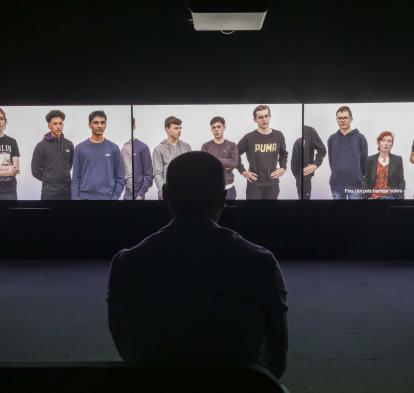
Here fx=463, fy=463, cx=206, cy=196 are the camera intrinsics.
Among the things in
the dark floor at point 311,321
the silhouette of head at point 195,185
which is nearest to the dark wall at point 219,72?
the dark floor at point 311,321

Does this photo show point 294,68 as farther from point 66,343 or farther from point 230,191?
point 66,343

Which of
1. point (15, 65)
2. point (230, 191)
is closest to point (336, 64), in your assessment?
point (230, 191)

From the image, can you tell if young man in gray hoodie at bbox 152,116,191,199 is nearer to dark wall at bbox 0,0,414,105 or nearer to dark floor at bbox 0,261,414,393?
dark wall at bbox 0,0,414,105

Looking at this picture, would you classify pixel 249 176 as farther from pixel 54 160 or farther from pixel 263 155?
pixel 54 160

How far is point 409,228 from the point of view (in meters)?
6.76

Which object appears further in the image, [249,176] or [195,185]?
[249,176]

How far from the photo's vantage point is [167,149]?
21.7 ft

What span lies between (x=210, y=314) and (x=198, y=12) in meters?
4.53

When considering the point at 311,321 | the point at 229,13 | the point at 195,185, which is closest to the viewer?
the point at 195,185

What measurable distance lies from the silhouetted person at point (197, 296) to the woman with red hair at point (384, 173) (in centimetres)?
587

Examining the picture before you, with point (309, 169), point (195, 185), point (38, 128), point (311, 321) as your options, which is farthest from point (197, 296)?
point (38, 128)

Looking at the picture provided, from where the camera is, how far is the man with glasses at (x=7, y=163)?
668 centimetres

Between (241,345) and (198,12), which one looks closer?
(241,345)

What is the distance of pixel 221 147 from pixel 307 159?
1.25m
